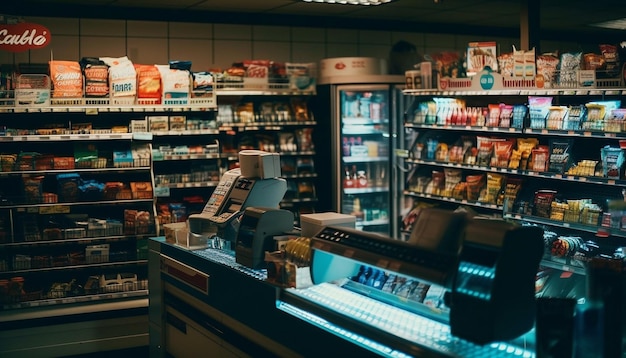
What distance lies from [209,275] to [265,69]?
155 inches

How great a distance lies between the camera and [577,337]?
2.83 meters

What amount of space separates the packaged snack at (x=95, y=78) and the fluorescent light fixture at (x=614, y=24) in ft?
23.4

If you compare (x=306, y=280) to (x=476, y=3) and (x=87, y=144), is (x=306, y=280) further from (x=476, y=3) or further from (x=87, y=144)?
(x=476, y=3)

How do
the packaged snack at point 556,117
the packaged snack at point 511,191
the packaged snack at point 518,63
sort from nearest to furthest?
the packaged snack at point 556,117 < the packaged snack at point 518,63 < the packaged snack at point 511,191

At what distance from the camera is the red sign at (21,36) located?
628 centimetres

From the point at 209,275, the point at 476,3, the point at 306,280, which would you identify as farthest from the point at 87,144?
the point at 476,3

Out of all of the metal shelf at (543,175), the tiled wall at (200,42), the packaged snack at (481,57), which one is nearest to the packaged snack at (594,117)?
the metal shelf at (543,175)

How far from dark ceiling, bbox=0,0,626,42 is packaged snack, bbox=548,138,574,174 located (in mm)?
1415

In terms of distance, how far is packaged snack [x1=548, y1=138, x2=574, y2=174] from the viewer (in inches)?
245

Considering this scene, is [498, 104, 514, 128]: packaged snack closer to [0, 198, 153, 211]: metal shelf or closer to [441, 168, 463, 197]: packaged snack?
[441, 168, 463, 197]: packaged snack

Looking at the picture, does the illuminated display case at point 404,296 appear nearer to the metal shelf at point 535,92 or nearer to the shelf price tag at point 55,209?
the shelf price tag at point 55,209

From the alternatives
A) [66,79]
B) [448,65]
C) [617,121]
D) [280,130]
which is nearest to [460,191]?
[448,65]

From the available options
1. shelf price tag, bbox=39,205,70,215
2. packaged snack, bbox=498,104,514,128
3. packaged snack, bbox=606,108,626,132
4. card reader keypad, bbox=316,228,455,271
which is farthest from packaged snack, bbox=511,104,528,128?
shelf price tag, bbox=39,205,70,215

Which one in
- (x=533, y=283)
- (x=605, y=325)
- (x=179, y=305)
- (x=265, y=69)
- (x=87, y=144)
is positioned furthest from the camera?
(x=265, y=69)
